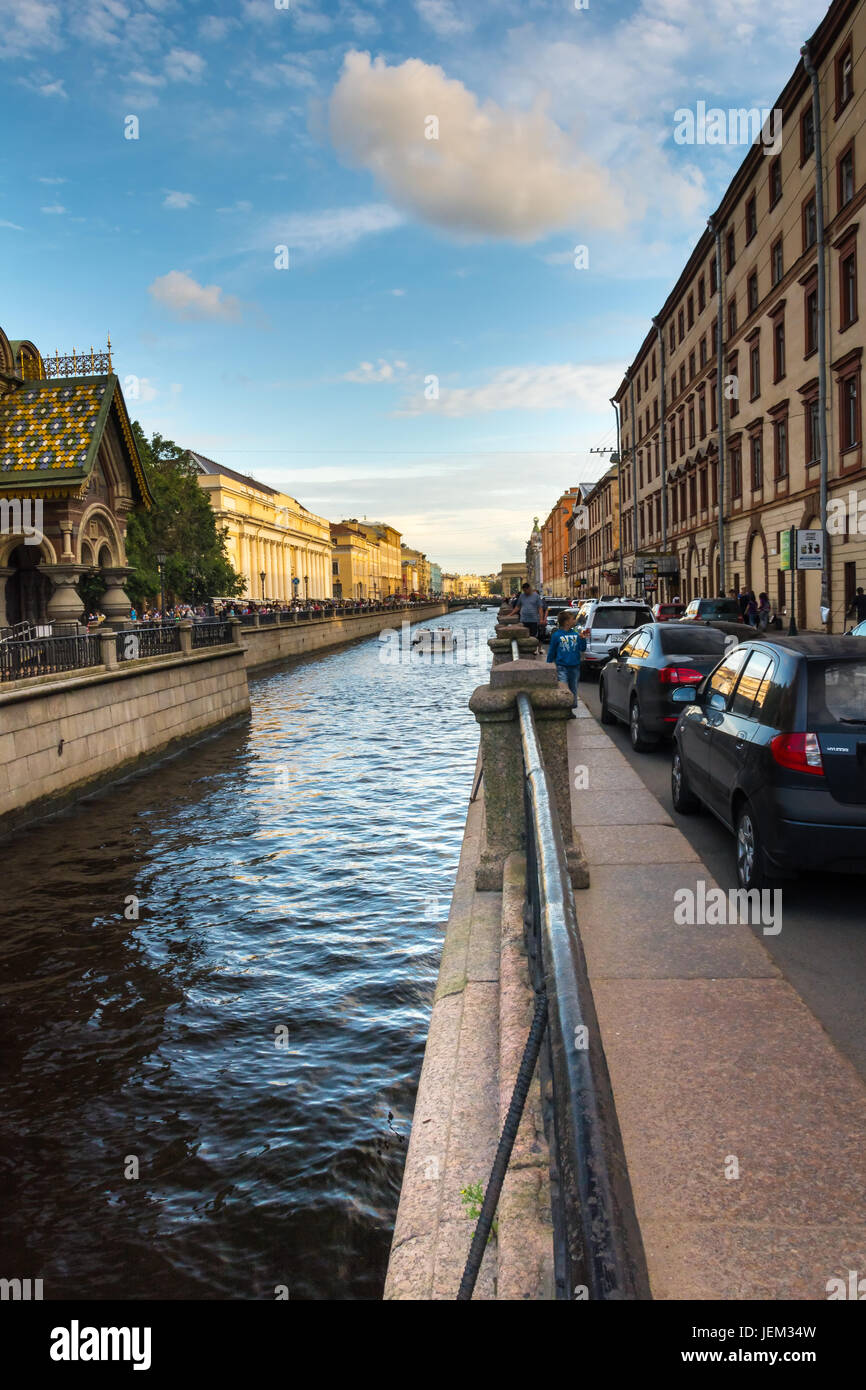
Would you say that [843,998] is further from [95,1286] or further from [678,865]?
[95,1286]

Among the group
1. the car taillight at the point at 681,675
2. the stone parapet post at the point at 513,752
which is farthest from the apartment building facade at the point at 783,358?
the stone parapet post at the point at 513,752

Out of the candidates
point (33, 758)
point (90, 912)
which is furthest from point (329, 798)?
point (90, 912)

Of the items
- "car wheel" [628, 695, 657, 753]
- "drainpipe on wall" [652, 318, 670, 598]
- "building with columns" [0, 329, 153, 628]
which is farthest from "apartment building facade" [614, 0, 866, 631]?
"building with columns" [0, 329, 153, 628]

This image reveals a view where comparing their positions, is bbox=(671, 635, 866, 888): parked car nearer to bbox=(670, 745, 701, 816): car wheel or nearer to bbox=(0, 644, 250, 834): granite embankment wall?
bbox=(670, 745, 701, 816): car wheel

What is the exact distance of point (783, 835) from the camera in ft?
19.9

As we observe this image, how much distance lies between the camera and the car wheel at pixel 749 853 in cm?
630

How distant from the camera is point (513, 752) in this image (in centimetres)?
607

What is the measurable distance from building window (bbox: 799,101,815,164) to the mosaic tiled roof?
2230 centimetres

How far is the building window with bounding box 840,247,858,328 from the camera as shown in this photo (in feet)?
90.1

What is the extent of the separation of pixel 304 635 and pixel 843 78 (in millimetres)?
36907

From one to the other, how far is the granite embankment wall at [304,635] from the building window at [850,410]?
63.0ft

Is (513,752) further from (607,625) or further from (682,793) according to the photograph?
(607,625)

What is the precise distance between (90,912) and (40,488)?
1229cm
